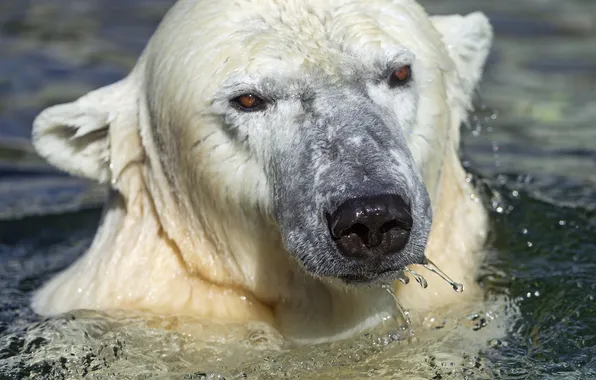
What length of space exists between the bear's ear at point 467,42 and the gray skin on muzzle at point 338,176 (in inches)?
40.4

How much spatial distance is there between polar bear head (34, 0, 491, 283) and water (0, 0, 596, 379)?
0.53 metres

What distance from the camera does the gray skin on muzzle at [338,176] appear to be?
377 cm

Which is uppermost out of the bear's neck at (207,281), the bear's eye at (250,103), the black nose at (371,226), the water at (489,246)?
the bear's eye at (250,103)

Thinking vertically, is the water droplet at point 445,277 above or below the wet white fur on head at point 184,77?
below

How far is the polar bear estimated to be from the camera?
3871 mm

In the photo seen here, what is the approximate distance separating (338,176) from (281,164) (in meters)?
0.35

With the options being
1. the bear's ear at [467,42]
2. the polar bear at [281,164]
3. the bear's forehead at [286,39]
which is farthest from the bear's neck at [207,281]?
the bear's ear at [467,42]

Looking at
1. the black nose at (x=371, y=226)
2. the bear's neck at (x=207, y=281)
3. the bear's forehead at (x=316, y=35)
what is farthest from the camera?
the bear's neck at (x=207, y=281)

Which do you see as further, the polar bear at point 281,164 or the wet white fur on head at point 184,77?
the wet white fur on head at point 184,77

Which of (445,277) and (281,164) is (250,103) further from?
(445,277)

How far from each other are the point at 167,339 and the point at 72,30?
8.50 metres

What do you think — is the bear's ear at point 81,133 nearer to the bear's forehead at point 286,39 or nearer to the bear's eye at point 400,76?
the bear's forehead at point 286,39

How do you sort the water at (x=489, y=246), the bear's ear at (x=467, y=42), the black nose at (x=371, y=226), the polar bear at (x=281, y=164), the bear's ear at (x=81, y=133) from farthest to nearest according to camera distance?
the bear's ear at (x=467, y=42), the bear's ear at (x=81, y=133), the water at (x=489, y=246), the polar bear at (x=281, y=164), the black nose at (x=371, y=226)

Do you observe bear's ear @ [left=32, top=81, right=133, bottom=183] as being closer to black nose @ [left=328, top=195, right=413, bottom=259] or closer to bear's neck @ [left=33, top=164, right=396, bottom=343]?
bear's neck @ [left=33, top=164, right=396, bottom=343]
